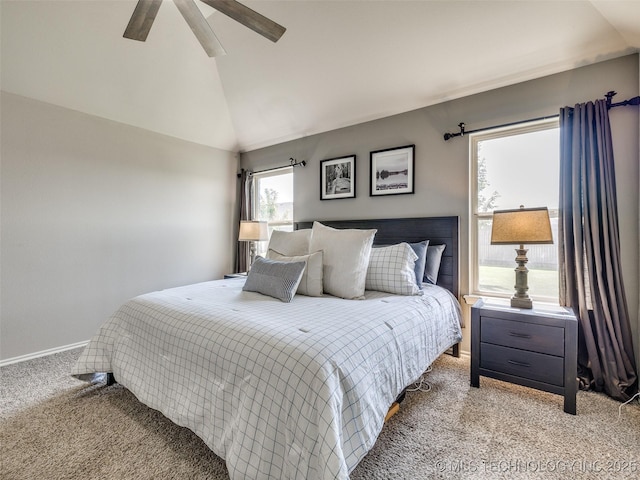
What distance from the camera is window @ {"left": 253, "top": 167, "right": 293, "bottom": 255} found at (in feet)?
14.3

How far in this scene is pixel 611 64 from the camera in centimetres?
228

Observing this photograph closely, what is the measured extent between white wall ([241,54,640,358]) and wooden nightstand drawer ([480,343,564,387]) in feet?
2.25

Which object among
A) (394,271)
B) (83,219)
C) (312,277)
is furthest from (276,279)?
(83,219)

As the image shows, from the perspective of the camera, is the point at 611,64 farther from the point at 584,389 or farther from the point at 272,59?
the point at 272,59

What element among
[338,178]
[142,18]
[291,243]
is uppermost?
[142,18]

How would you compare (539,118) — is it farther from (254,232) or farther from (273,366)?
(254,232)

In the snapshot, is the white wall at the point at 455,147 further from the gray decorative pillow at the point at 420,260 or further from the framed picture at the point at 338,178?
the gray decorative pillow at the point at 420,260

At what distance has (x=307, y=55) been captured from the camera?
2.97 m

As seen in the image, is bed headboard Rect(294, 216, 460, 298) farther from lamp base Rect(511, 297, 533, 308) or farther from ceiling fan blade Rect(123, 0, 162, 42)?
ceiling fan blade Rect(123, 0, 162, 42)

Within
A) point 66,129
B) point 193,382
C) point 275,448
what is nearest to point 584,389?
point 275,448

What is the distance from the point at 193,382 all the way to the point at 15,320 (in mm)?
2495

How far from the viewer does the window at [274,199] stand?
4348mm

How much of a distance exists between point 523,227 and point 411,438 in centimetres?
157

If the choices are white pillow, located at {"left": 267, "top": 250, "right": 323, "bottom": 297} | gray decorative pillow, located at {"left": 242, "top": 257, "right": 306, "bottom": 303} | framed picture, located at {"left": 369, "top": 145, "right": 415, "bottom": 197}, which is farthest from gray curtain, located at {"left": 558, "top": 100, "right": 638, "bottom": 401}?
gray decorative pillow, located at {"left": 242, "top": 257, "right": 306, "bottom": 303}
